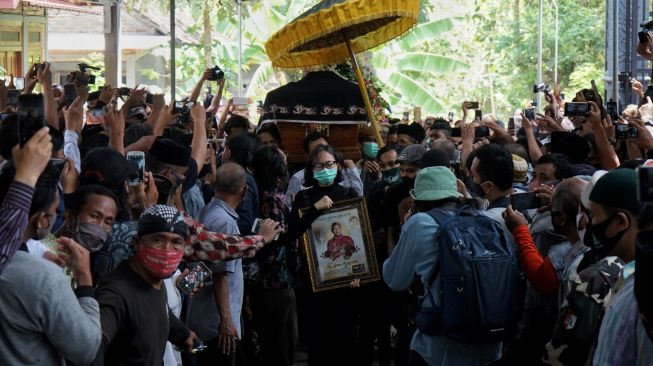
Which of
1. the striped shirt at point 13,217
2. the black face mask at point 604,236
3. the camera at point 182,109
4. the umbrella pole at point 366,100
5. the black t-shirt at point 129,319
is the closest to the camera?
the striped shirt at point 13,217

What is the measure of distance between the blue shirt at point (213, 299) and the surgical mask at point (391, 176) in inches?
80.1

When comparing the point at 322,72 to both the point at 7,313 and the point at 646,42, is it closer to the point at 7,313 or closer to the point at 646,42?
the point at 646,42

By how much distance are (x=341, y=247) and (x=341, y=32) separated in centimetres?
396

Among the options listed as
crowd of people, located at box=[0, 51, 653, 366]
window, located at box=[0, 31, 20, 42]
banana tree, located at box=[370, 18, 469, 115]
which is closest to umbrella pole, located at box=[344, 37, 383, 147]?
crowd of people, located at box=[0, 51, 653, 366]

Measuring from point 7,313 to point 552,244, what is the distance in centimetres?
350

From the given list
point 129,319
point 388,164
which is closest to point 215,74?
point 388,164

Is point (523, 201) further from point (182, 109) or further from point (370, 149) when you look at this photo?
point (370, 149)

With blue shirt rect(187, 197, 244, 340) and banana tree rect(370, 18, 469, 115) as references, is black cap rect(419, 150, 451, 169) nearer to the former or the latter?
blue shirt rect(187, 197, 244, 340)

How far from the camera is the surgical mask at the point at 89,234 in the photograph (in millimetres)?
5684

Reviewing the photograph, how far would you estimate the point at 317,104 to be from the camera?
12.2 m

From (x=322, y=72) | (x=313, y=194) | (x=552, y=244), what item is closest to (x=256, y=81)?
(x=322, y=72)

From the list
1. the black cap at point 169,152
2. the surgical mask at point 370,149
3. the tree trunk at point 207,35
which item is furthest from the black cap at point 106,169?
the tree trunk at point 207,35

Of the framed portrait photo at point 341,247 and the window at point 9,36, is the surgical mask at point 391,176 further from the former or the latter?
the window at point 9,36

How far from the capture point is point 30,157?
4.35 m
